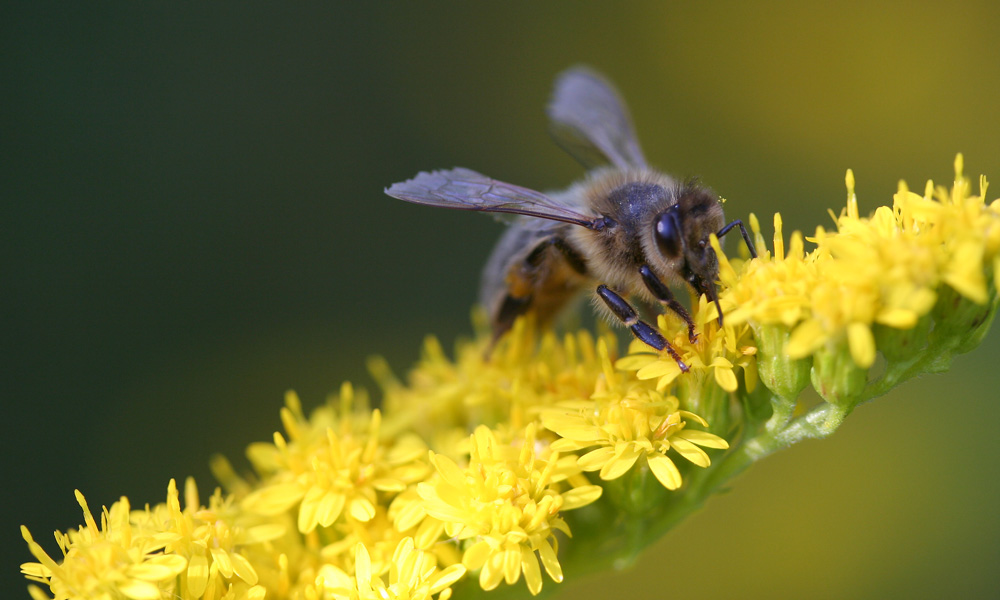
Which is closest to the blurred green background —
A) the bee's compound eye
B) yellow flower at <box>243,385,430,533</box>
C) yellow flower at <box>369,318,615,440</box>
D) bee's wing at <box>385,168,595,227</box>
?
yellow flower at <box>369,318,615,440</box>

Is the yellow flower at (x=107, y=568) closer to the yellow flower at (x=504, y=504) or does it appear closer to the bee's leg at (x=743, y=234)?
the yellow flower at (x=504, y=504)

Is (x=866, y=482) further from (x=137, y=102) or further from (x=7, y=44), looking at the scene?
(x=7, y=44)

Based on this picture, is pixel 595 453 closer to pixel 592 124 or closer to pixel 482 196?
pixel 482 196

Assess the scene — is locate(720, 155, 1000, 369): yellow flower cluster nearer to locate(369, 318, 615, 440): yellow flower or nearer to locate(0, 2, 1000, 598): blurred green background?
locate(369, 318, 615, 440): yellow flower

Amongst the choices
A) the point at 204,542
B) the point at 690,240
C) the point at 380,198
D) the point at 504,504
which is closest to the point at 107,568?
the point at 204,542

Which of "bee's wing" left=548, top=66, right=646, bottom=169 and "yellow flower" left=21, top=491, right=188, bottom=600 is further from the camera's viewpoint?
"bee's wing" left=548, top=66, right=646, bottom=169

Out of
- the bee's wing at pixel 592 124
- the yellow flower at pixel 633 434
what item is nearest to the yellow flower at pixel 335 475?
the yellow flower at pixel 633 434
